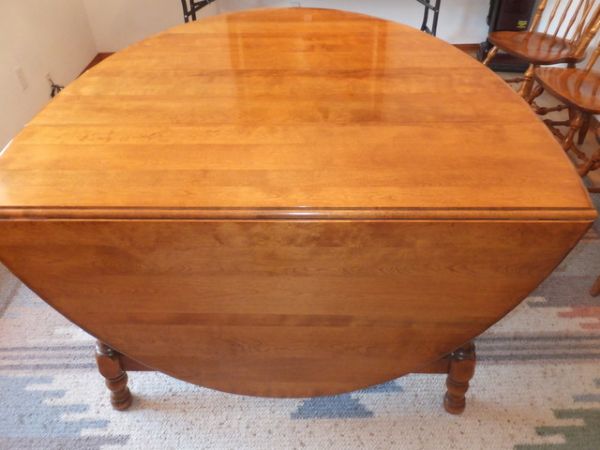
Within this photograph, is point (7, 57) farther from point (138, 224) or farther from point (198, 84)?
point (138, 224)

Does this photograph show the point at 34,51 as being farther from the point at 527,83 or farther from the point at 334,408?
the point at 527,83

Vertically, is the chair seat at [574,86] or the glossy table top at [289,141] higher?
the glossy table top at [289,141]

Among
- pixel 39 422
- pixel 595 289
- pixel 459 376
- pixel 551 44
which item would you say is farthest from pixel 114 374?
pixel 551 44

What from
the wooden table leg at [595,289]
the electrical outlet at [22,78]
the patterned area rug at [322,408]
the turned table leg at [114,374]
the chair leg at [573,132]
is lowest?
A: the patterned area rug at [322,408]

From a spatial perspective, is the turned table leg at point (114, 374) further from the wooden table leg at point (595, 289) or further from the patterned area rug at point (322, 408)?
the wooden table leg at point (595, 289)

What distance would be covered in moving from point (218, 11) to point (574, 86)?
208 cm

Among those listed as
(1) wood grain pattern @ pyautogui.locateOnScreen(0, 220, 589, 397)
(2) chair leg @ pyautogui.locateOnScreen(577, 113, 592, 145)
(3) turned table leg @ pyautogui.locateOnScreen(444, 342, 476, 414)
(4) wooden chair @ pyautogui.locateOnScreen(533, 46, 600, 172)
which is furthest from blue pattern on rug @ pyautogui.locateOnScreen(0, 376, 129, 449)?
(2) chair leg @ pyautogui.locateOnScreen(577, 113, 592, 145)

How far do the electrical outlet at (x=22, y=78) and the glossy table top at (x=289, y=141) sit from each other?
3.38 feet

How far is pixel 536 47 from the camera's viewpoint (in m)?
2.00

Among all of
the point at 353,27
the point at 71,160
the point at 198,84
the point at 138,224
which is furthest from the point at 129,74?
the point at 353,27

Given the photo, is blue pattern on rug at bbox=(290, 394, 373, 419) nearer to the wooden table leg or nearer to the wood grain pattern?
the wood grain pattern

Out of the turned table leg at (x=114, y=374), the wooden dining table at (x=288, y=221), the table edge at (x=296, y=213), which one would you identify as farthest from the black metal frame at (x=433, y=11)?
the turned table leg at (x=114, y=374)

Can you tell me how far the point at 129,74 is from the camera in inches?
46.8

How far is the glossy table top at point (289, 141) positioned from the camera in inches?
30.4
